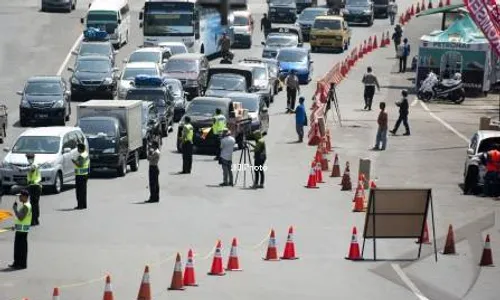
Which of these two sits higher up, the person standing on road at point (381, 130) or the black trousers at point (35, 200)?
the black trousers at point (35, 200)

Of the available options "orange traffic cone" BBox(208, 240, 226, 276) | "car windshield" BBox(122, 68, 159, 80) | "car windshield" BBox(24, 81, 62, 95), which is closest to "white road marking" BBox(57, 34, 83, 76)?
"car windshield" BBox(122, 68, 159, 80)

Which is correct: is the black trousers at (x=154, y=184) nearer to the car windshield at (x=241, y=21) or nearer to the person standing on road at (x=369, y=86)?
the person standing on road at (x=369, y=86)

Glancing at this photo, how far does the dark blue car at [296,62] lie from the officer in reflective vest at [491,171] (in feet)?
83.9

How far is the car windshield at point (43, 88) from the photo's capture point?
5038 centimetres

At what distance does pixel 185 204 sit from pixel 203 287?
9921 mm

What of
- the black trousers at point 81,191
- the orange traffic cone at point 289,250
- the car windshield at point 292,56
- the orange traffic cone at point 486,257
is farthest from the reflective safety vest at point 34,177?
the car windshield at point 292,56

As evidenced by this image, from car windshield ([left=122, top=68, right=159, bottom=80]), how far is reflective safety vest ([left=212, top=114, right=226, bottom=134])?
1120 centimetres

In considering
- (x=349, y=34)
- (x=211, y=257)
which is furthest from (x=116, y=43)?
(x=211, y=257)

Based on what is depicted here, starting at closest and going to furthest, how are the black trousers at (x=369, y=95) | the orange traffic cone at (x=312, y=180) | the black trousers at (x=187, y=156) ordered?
the orange traffic cone at (x=312, y=180) → the black trousers at (x=187, y=156) → the black trousers at (x=369, y=95)

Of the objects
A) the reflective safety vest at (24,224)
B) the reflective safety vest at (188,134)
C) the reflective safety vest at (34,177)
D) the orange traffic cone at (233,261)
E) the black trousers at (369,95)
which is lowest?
the black trousers at (369,95)

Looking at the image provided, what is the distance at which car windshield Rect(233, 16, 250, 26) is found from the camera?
7562 cm

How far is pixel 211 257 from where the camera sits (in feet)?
92.2

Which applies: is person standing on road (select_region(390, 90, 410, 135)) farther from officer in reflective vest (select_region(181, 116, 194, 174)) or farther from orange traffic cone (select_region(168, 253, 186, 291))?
orange traffic cone (select_region(168, 253, 186, 291))

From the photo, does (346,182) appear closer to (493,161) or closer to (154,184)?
(493,161)
